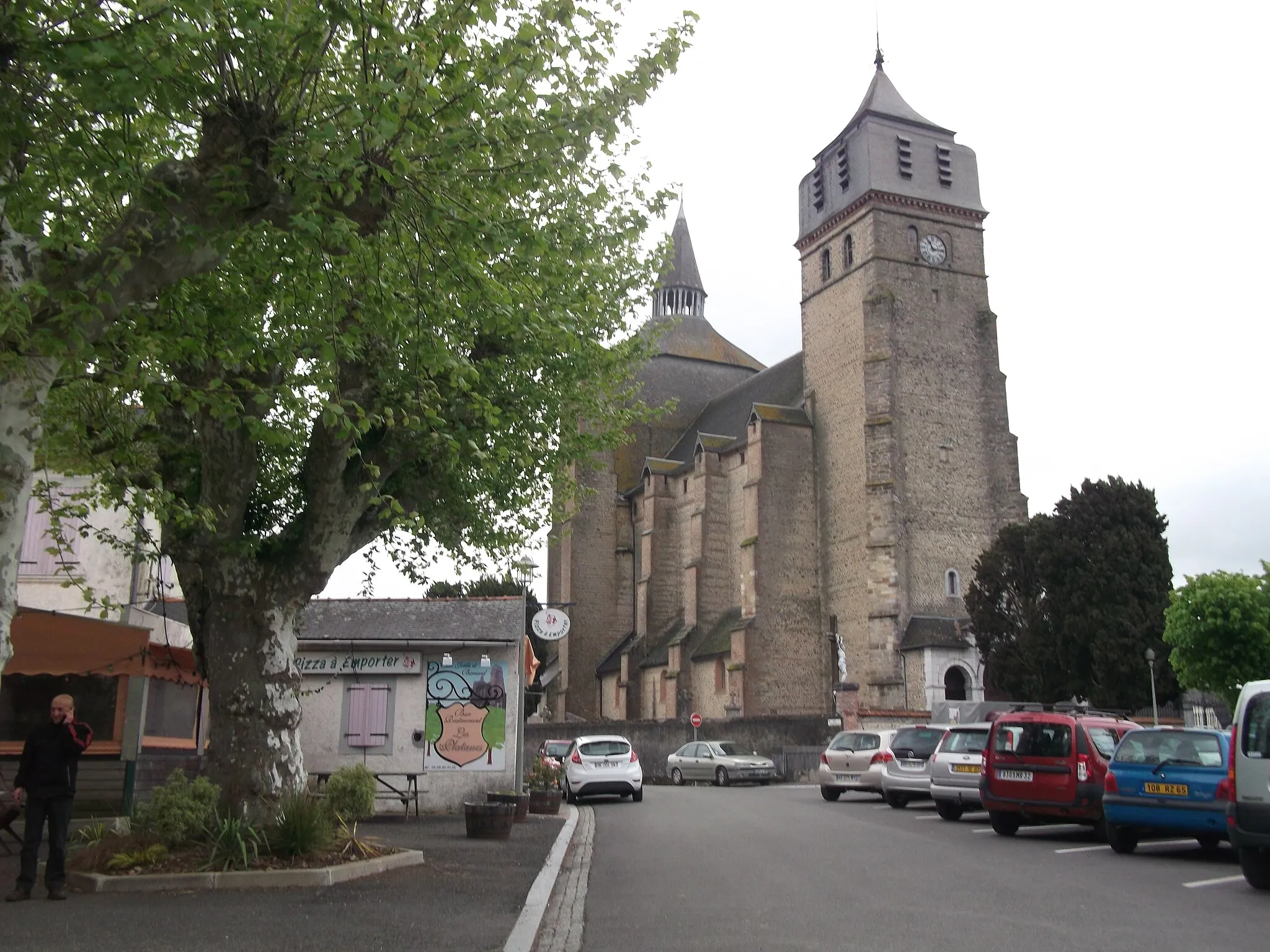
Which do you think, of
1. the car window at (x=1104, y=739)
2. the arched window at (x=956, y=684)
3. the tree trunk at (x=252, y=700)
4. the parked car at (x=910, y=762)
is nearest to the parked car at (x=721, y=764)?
the arched window at (x=956, y=684)

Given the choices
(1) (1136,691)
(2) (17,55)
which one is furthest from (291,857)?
(1) (1136,691)

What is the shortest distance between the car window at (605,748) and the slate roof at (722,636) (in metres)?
20.7

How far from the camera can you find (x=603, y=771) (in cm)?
2462

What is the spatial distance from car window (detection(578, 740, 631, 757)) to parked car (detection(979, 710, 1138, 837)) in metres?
11.4

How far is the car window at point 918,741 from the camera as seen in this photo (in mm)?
19344

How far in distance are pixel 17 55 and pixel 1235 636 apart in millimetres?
38655

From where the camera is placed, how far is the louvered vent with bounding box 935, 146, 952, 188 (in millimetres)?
48875

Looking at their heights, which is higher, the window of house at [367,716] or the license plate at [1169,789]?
Result: the window of house at [367,716]

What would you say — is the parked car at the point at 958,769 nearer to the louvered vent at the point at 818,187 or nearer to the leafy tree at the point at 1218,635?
the leafy tree at the point at 1218,635

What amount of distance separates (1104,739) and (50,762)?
1180 centimetres

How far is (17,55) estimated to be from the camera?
7250 millimetres

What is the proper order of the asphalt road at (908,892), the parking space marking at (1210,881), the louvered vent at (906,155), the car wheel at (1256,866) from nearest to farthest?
the asphalt road at (908,892), the car wheel at (1256,866), the parking space marking at (1210,881), the louvered vent at (906,155)

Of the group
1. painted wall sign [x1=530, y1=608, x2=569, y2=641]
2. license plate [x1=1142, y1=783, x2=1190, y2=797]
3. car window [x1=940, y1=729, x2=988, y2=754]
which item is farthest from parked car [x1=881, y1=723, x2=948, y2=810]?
license plate [x1=1142, y1=783, x2=1190, y2=797]

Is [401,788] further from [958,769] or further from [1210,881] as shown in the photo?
[1210,881]
